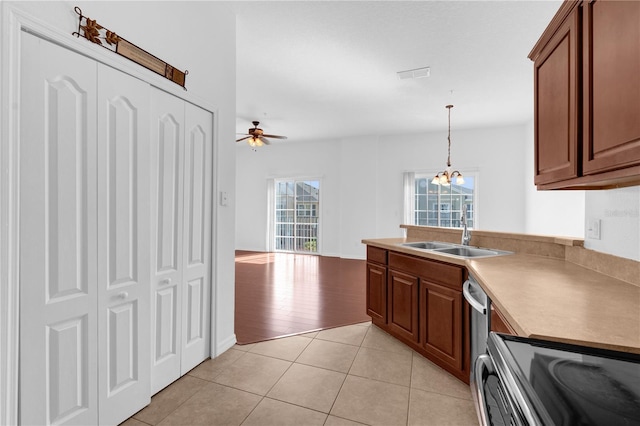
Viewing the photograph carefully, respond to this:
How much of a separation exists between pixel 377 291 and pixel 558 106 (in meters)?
A: 2.09

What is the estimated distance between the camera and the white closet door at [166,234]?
1.94 metres

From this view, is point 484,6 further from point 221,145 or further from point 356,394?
point 356,394

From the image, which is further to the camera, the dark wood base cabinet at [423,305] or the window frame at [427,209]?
the window frame at [427,209]

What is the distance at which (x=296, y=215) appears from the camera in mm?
8102

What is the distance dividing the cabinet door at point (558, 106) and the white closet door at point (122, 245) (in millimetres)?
2308

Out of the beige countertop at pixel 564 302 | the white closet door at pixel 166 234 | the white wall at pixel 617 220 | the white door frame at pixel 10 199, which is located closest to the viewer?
the beige countertop at pixel 564 302

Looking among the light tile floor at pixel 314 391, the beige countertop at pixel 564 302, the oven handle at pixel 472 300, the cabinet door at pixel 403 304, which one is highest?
the beige countertop at pixel 564 302

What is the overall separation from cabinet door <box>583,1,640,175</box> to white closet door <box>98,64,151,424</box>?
7.56ft

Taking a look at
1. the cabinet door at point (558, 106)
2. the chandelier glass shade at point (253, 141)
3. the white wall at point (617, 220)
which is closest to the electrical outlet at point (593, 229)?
the white wall at point (617, 220)

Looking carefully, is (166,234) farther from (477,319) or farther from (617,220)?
(617,220)

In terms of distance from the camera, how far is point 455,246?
9.62ft

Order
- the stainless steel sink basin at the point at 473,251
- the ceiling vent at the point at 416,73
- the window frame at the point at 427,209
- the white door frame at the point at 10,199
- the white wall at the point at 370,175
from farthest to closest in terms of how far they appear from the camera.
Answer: the window frame at the point at 427,209 → the white wall at the point at 370,175 → the ceiling vent at the point at 416,73 → the stainless steel sink basin at the point at 473,251 → the white door frame at the point at 10,199

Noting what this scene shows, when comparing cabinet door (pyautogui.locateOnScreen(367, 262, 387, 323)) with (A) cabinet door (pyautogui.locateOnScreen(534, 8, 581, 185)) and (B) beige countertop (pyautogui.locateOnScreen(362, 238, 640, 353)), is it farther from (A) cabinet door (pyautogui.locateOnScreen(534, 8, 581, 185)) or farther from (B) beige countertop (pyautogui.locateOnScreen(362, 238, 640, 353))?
(A) cabinet door (pyautogui.locateOnScreen(534, 8, 581, 185))

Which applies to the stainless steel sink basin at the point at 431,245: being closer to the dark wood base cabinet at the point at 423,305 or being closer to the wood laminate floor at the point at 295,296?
the dark wood base cabinet at the point at 423,305
